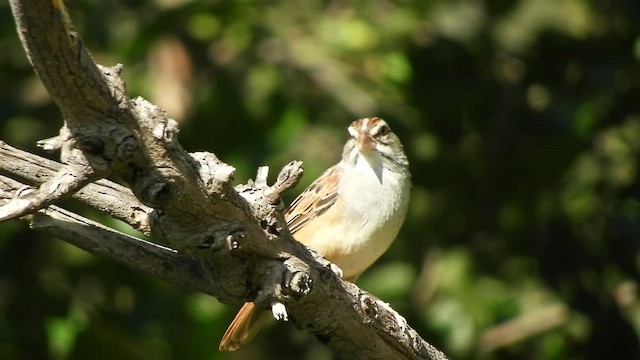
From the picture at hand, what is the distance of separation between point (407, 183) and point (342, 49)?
5.51 ft

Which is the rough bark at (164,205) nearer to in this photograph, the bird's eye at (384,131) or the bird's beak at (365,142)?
the bird's beak at (365,142)

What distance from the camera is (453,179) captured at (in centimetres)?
664

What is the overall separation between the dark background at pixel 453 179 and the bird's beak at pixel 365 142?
697 mm

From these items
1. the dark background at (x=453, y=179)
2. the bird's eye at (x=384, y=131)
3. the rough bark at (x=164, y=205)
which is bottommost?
the dark background at (x=453, y=179)

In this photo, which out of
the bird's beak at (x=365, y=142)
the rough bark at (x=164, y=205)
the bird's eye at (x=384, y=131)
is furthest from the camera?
the bird's eye at (x=384, y=131)

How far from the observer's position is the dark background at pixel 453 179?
6.31 metres

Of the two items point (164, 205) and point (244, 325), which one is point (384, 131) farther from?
point (164, 205)

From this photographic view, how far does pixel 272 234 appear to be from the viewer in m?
3.89

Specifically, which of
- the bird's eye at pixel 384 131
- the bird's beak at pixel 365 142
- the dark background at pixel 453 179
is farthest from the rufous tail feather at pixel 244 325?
the bird's eye at pixel 384 131

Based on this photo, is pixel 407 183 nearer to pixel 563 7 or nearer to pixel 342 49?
pixel 342 49

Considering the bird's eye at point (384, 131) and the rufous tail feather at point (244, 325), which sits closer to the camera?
the rufous tail feather at point (244, 325)

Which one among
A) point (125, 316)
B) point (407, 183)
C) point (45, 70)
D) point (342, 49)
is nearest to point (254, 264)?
point (45, 70)

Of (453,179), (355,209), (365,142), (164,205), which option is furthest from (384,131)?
(164,205)

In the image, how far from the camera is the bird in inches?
216
